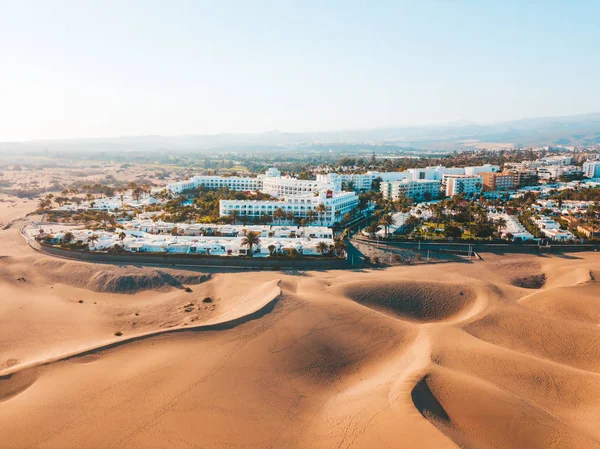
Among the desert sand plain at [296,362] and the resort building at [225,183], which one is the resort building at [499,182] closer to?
the resort building at [225,183]

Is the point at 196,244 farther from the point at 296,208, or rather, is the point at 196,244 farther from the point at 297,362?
the point at 297,362

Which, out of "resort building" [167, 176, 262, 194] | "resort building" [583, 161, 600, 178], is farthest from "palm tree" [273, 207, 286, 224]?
"resort building" [583, 161, 600, 178]

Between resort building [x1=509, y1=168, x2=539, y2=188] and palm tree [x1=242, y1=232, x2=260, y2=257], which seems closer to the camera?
palm tree [x1=242, y1=232, x2=260, y2=257]

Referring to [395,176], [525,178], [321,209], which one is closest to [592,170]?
[525,178]

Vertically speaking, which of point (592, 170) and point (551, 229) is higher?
point (592, 170)

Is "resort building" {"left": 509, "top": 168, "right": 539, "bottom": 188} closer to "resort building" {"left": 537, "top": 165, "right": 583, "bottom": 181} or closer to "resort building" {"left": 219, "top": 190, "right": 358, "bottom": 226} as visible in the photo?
"resort building" {"left": 537, "top": 165, "right": 583, "bottom": 181}

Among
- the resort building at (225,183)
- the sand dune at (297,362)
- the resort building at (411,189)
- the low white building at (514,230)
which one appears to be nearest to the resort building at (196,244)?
the sand dune at (297,362)

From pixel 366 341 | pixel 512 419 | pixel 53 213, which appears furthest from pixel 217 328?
pixel 53 213
